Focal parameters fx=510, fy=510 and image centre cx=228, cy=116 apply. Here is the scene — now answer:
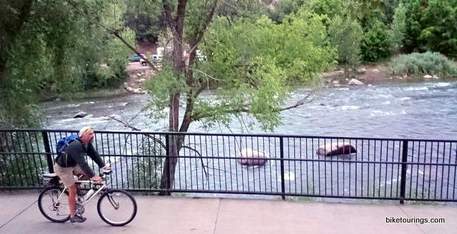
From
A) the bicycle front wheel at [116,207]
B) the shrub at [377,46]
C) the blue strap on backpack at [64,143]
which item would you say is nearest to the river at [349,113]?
the bicycle front wheel at [116,207]

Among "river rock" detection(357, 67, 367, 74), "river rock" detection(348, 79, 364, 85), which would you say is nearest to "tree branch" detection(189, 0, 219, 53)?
"river rock" detection(348, 79, 364, 85)

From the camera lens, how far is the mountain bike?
670 cm

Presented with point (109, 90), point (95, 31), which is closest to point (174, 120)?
point (95, 31)

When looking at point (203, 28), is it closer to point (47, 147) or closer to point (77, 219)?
point (47, 147)

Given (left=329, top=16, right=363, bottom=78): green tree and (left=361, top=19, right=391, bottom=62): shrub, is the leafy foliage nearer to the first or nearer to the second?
(left=329, top=16, right=363, bottom=78): green tree

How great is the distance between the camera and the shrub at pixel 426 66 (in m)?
50.3

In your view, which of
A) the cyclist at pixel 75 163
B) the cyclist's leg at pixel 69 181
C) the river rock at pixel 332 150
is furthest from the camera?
the river rock at pixel 332 150

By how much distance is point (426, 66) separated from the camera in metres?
51.0

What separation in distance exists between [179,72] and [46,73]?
3.87 metres

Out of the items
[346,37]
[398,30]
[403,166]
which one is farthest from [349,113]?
[398,30]

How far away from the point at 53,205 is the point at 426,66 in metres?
49.8

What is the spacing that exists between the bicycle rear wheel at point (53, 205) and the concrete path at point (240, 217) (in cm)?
11

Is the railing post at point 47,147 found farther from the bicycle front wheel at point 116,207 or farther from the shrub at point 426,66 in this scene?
the shrub at point 426,66

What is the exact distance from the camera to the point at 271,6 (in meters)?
17.5
